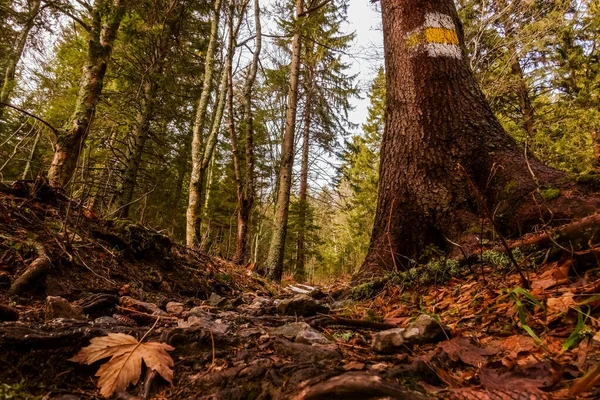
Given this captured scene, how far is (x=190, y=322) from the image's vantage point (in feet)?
4.75

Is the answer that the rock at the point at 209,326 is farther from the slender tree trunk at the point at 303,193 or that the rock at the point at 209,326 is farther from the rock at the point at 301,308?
the slender tree trunk at the point at 303,193

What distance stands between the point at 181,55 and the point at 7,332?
10.7 metres

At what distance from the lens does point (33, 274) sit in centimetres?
185

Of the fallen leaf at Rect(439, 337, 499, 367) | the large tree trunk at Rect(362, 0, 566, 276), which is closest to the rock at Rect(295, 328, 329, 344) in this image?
the fallen leaf at Rect(439, 337, 499, 367)

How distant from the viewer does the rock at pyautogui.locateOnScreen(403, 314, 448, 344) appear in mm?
1191

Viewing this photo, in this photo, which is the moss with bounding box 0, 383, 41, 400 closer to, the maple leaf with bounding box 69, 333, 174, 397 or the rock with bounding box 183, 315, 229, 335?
the maple leaf with bounding box 69, 333, 174, 397

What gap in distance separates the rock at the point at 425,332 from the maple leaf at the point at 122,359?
2.78ft

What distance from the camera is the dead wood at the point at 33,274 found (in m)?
1.74

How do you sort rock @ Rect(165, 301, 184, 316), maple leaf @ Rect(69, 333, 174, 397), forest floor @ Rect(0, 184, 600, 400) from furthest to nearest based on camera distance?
rock @ Rect(165, 301, 184, 316) < maple leaf @ Rect(69, 333, 174, 397) < forest floor @ Rect(0, 184, 600, 400)

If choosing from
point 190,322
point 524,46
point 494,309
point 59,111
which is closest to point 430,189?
point 494,309

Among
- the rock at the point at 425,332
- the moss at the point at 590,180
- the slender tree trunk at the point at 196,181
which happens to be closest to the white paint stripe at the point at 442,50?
the moss at the point at 590,180

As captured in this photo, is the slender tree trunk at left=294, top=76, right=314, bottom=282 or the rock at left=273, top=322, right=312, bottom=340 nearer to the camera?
the rock at left=273, top=322, right=312, bottom=340

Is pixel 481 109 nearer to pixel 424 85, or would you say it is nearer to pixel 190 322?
pixel 424 85

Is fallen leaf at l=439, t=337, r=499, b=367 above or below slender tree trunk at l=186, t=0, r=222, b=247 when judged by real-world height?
below
